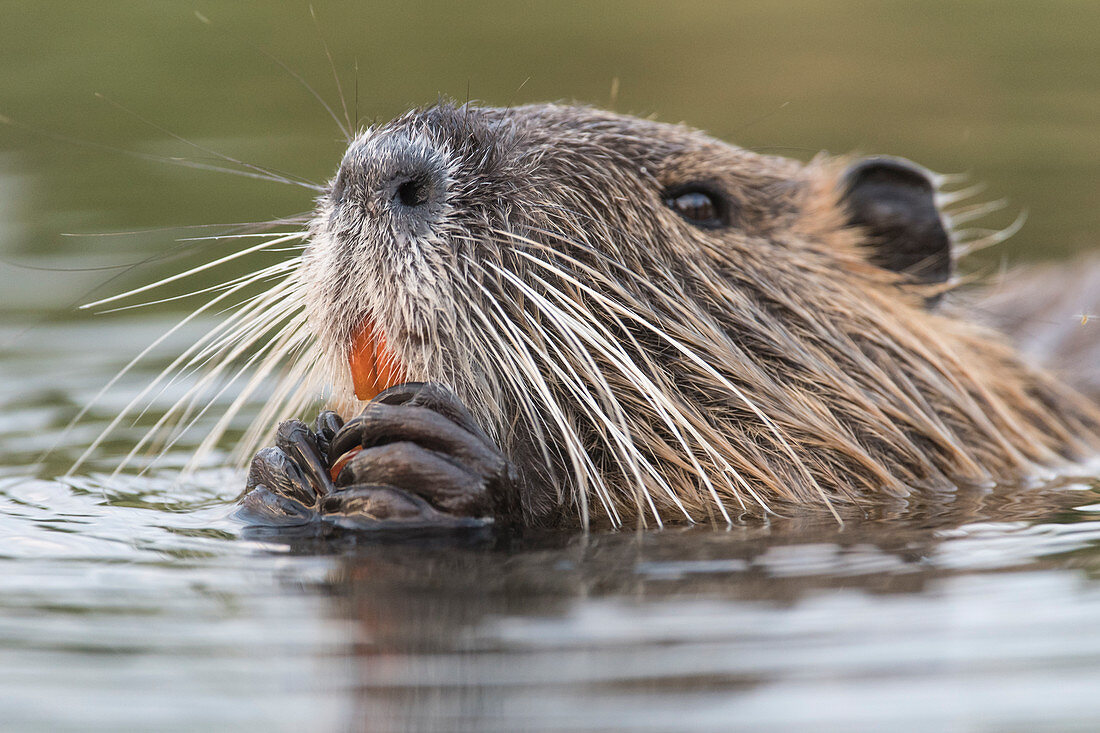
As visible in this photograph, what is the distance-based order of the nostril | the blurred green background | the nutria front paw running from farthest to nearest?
the blurred green background < the nostril < the nutria front paw

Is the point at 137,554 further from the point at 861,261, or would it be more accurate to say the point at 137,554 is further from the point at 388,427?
the point at 861,261

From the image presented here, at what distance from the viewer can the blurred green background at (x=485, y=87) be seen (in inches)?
298

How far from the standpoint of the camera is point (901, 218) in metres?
4.18

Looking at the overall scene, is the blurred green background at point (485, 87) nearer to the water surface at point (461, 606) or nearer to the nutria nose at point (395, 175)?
the water surface at point (461, 606)

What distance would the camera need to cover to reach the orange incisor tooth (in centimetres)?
317

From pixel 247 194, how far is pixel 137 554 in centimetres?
449

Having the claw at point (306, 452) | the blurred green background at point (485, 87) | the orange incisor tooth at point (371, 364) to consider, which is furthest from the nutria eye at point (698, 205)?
the blurred green background at point (485, 87)

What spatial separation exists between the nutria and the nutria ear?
5.7 inches

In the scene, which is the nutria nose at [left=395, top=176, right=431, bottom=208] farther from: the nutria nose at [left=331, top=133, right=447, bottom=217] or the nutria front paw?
the nutria front paw

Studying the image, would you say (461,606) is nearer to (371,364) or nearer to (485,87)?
(371,364)

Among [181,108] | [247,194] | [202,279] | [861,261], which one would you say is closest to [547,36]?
[181,108]

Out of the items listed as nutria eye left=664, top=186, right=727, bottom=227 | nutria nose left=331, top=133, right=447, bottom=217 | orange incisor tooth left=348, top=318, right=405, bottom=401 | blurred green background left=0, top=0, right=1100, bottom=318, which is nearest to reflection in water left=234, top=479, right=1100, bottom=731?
orange incisor tooth left=348, top=318, right=405, bottom=401

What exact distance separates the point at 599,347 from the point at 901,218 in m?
1.33

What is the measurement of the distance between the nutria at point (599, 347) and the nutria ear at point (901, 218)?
0.14 metres
